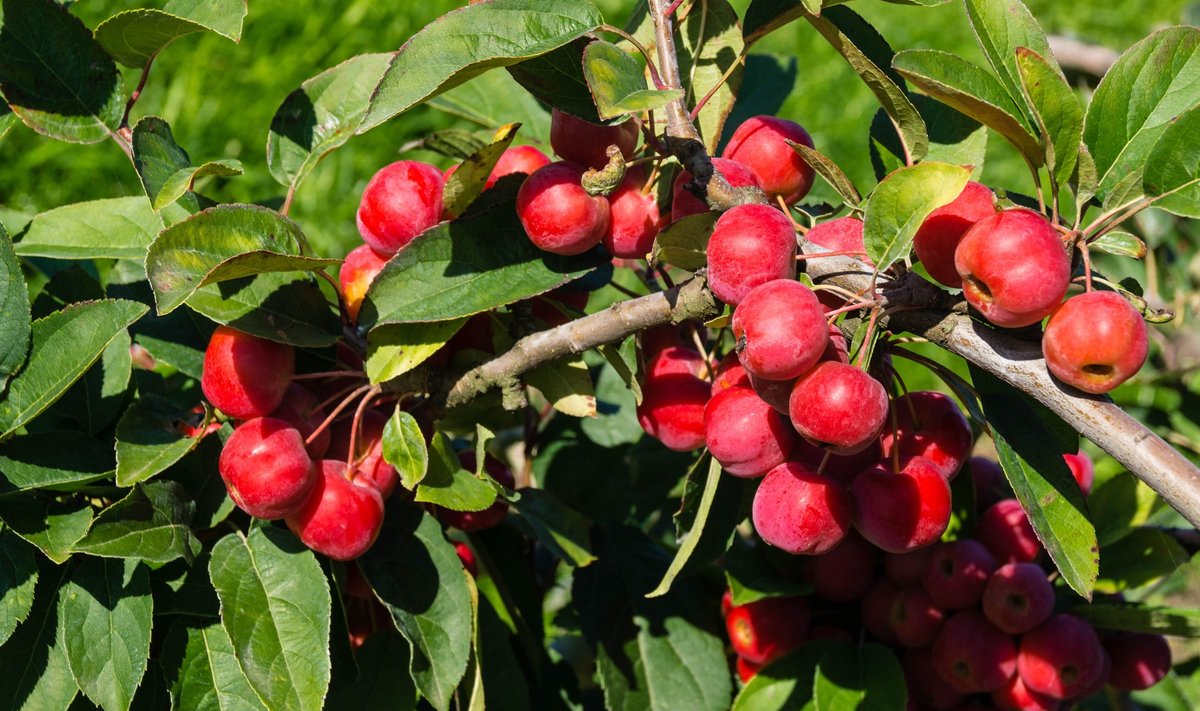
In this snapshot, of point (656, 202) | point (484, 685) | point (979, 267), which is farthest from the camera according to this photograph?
point (484, 685)

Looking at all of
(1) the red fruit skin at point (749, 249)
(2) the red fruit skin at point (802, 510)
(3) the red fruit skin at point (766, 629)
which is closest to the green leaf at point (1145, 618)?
(3) the red fruit skin at point (766, 629)

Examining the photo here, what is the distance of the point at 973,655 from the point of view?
1162 mm

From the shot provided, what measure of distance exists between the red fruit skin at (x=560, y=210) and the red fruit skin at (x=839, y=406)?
9.6 inches

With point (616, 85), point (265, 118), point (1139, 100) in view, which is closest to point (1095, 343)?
point (1139, 100)

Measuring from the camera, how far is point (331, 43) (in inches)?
140

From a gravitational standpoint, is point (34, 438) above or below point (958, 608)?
above

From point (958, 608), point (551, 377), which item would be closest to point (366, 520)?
point (551, 377)

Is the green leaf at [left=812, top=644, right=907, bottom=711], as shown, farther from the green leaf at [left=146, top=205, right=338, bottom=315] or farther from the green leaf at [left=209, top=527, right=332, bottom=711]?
the green leaf at [left=146, top=205, right=338, bottom=315]

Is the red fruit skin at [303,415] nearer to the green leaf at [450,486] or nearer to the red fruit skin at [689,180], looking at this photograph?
the green leaf at [450,486]

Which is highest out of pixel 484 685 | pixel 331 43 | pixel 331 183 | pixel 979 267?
pixel 979 267

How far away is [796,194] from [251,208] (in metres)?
0.52

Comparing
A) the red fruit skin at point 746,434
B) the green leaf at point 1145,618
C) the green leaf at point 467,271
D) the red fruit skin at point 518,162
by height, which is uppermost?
the red fruit skin at point 518,162

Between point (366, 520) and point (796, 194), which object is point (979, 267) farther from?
point (366, 520)

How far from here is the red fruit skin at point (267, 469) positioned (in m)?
0.92
